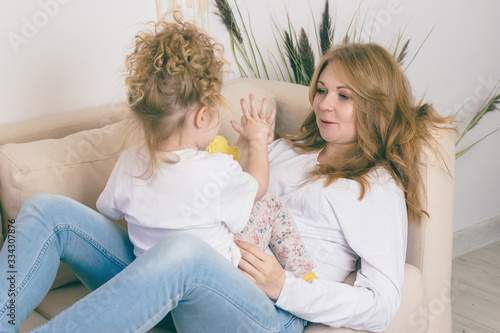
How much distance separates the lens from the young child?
49.7 inches

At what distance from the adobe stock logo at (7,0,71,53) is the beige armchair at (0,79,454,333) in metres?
0.27

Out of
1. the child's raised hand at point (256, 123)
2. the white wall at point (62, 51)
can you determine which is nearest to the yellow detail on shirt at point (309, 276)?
the child's raised hand at point (256, 123)

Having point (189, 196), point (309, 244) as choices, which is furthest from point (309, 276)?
point (189, 196)

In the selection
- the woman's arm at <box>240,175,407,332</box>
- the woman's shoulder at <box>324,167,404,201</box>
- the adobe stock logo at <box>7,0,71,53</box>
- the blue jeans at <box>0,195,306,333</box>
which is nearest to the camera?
the blue jeans at <box>0,195,306,333</box>

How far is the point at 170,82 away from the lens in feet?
4.14

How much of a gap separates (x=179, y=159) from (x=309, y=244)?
47 cm

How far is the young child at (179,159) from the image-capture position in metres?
1.26

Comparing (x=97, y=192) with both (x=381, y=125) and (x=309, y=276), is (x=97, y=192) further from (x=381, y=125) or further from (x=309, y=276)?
(x=381, y=125)

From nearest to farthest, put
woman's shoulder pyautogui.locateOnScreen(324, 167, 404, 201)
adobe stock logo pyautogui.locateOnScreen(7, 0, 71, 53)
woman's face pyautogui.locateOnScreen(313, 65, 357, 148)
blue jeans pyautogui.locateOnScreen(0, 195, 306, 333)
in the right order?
blue jeans pyautogui.locateOnScreen(0, 195, 306, 333), woman's shoulder pyautogui.locateOnScreen(324, 167, 404, 201), woman's face pyautogui.locateOnScreen(313, 65, 357, 148), adobe stock logo pyautogui.locateOnScreen(7, 0, 71, 53)

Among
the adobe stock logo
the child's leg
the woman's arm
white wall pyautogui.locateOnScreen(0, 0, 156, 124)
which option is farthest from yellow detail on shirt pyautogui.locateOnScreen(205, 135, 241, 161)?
the adobe stock logo

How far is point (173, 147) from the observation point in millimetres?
1313

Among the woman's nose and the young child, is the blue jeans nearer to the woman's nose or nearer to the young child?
the young child

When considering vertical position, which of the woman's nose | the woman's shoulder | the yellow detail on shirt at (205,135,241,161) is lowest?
the woman's shoulder

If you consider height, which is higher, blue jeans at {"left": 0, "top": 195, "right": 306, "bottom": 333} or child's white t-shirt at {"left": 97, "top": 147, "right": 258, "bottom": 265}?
child's white t-shirt at {"left": 97, "top": 147, "right": 258, "bottom": 265}
